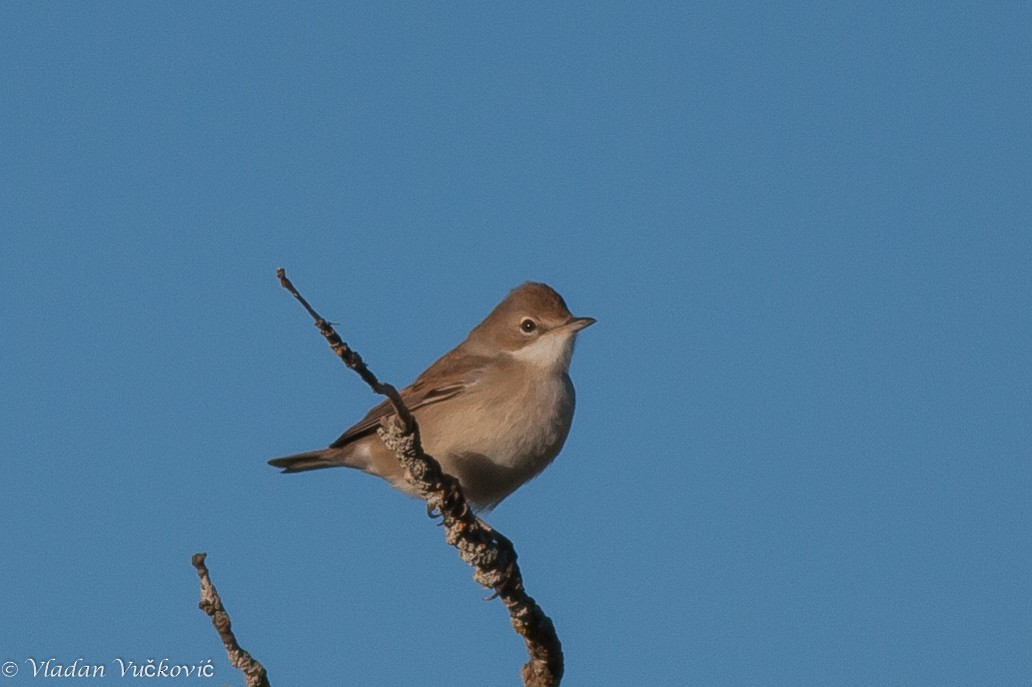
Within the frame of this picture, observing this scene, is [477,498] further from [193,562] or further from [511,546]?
[193,562]

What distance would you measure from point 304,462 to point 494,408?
190 cm

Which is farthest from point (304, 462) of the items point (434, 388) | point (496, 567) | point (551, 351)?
point (496, 567)

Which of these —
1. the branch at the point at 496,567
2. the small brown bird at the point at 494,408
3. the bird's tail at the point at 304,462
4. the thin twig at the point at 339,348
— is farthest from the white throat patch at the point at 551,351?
the thin twig at the point at 339,348

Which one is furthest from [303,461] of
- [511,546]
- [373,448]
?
[511,546]

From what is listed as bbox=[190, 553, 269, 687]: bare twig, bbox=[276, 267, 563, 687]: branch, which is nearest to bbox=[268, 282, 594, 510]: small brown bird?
bbox=[276, 267, 563, 687]: branch

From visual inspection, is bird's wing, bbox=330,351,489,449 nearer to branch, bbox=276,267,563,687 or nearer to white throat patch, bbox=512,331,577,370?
white throat patch, bbox=512,331,577,370

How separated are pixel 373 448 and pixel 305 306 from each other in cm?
488

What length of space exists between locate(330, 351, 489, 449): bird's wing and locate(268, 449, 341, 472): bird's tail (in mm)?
158

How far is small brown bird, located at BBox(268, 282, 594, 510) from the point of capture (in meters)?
9.39

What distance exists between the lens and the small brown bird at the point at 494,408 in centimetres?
939

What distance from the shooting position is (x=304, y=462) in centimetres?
1049

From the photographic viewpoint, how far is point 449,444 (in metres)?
9.41

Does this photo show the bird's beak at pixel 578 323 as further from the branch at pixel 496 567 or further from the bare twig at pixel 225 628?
the bare twig at pixel 225 628

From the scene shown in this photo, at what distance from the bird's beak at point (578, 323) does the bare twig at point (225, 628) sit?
4845mm
